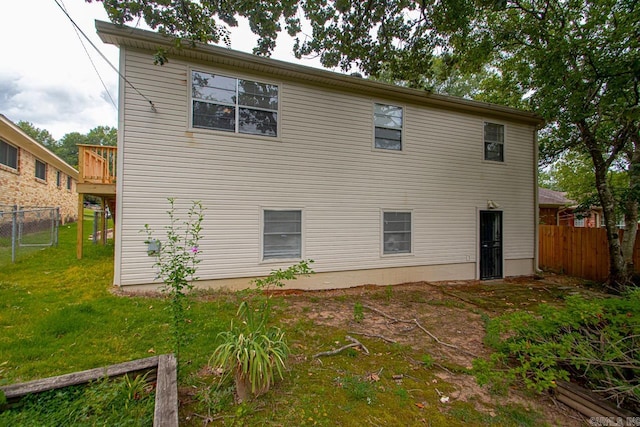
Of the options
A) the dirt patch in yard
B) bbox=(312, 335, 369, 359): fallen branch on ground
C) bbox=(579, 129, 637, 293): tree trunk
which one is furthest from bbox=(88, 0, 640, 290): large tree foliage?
bbox=(312, 335, 369, 359): fallen branch on ground

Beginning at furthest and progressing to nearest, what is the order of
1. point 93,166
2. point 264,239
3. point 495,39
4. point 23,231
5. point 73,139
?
1. point 73,139
2. point 23,231
3. point 495,39
4. point 93,166
5. point 264,239

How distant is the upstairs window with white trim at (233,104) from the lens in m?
5.58

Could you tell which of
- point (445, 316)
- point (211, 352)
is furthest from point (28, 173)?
point (445, 316)

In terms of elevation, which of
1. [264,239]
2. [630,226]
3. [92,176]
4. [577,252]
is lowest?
[577,252]

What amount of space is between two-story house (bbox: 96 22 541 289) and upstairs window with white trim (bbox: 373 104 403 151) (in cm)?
3

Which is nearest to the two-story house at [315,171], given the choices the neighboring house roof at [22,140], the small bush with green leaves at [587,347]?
the small bush with green leaves at [587,347]

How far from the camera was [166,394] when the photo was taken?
6.51 feet

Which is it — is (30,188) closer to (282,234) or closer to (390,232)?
(282,234)

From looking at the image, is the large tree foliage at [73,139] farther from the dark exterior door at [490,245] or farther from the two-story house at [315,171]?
the dark exterior door at [490,245]

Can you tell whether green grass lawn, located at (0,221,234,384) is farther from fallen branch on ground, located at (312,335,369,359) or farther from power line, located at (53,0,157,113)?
power line, located at (53,0,157,113)

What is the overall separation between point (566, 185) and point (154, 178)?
2160 cm

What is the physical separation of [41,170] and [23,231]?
18.7 feet

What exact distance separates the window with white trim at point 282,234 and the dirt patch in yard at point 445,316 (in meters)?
0.93

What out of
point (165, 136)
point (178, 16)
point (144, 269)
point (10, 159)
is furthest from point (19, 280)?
point (10, 159)
